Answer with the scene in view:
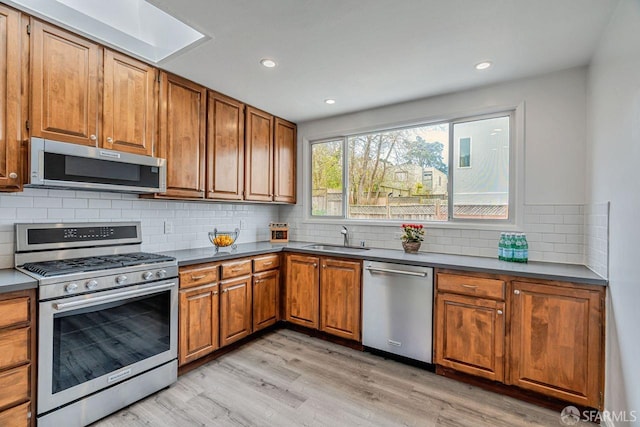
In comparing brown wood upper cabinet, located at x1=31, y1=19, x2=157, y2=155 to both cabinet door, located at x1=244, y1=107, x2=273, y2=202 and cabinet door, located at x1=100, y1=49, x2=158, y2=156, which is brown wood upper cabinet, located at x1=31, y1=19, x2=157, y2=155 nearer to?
cabinet door, located at x1=100, y1=49, x2=158, y2=156

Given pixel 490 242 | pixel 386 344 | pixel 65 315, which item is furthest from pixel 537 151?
pixel 65 315

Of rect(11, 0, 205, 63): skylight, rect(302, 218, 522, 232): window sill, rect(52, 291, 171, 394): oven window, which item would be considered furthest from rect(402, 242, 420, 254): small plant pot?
rect(11, 0, 205, 63): skylight

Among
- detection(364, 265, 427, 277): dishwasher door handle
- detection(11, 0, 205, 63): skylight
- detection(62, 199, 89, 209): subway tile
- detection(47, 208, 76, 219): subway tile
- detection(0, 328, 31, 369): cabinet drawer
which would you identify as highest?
detection(11, 0, 205, 63): skylight

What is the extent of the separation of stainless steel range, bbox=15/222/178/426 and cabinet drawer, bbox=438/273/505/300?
2.10 meters

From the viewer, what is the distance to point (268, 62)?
2365 mm

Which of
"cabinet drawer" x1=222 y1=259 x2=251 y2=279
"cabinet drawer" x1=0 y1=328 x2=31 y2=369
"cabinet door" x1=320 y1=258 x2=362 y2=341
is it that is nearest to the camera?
"cabinet drawer" x1=0 y1=328 x2=31 y2=369

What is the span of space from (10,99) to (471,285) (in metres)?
3.26

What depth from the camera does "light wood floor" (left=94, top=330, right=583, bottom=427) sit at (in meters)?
1.93

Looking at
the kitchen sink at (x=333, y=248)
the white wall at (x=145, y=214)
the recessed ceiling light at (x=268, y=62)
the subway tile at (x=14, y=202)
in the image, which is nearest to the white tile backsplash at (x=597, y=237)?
the kitchen sink at (x=333, y=248)

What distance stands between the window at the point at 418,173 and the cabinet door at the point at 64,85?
2.41 m

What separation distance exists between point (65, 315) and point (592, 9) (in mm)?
3472

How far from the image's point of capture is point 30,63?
185cm

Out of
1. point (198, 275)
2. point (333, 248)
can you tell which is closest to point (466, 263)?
point (333, 248)

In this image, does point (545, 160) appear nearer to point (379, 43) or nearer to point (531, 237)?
point (531, 237)
